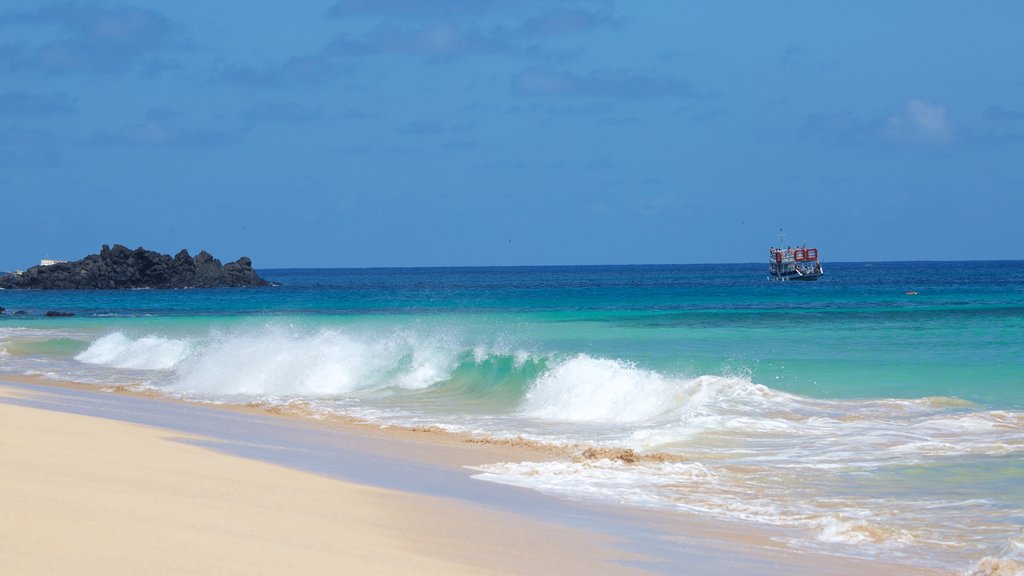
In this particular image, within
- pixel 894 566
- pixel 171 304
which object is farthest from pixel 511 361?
pixel 171 304

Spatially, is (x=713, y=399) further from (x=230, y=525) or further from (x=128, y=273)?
(x=128, y=273)

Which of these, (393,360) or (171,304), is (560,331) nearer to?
(393,360)

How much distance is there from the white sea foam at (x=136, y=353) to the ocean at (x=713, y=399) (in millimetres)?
95

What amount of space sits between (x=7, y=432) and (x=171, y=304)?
54604 millimetres

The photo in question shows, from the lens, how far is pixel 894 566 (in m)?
6.56

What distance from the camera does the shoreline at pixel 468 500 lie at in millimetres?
6355

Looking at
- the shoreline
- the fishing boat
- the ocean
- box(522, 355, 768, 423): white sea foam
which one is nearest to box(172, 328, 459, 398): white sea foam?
the ocean

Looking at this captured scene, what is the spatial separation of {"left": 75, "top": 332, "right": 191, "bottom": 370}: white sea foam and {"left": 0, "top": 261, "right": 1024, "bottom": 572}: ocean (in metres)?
0.09

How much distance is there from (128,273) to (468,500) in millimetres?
86392

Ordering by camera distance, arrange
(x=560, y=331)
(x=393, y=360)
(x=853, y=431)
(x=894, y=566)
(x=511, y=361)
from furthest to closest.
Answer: (x=560, y=331)
(x=393, y=360)
(x=511, y=361)
(x=853, y=431)
(x=894, y=566)

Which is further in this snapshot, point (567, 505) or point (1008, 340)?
point (1008, 340)

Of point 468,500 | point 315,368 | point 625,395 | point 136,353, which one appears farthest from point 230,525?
point 136,353

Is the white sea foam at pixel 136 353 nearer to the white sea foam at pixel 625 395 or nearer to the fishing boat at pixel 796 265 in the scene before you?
the white sea foam at pixel 625 395

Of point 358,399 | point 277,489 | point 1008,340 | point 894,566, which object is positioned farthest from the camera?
point 1008,340
